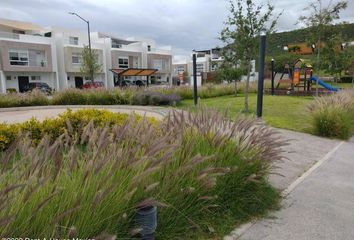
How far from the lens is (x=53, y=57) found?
47.2m

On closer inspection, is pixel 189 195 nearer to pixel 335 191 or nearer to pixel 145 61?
pixel 335 191

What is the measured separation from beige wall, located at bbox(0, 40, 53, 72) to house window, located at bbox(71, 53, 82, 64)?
12.5 feet

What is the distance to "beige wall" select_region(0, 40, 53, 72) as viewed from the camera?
40.6 metres

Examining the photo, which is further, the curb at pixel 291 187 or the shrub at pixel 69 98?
the shrub at pixel 69 98

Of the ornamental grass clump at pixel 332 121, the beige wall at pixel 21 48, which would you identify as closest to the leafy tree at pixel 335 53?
the ornamental grass clump at pixel 332 121

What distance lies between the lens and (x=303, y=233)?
3.51m

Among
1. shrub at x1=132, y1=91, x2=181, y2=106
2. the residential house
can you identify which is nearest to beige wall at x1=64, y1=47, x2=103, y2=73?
the residential house

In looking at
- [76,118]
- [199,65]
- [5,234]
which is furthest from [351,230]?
[199,65]

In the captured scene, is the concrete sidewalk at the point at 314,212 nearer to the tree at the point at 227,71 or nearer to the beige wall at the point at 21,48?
the tree at the point at 227,71

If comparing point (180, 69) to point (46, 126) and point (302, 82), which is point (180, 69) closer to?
point (302, 82)

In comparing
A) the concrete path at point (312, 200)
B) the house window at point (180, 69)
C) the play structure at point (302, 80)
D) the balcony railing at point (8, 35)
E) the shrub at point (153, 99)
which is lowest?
the concrete path at point (312, 200)

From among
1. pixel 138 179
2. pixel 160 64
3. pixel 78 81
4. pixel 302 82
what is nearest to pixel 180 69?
pixel 160 64

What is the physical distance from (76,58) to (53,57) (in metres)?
3.83

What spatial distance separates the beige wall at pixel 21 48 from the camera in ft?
133
